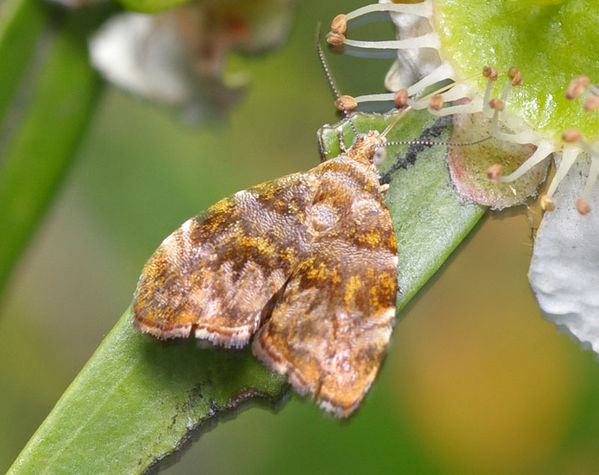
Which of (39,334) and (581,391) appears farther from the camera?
(39,334)

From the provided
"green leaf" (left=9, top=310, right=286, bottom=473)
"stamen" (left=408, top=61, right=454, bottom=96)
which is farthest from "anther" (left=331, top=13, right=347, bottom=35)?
"green leaf" (left=9, top=310, right=286, bottom=473)

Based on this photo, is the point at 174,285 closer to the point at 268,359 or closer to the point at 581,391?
the point at 268,359

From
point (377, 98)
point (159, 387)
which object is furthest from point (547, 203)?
point (159, 387)

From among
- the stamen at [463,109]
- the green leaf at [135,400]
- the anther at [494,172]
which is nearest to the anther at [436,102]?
the stamen at [463,109]

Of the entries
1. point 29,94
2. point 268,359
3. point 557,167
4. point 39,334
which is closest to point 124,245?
point 39,334

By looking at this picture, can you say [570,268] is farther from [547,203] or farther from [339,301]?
[339,301]
